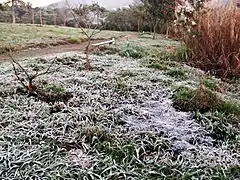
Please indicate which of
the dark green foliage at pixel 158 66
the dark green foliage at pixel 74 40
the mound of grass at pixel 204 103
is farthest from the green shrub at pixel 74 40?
the mound of grass at pixel 204 103

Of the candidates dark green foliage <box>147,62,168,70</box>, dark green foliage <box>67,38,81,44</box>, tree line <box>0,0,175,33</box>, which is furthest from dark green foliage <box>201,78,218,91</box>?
tree line <box>0,0,175,33</box>

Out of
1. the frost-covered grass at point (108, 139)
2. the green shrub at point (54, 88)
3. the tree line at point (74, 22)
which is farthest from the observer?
the tree line at point (74, 22)

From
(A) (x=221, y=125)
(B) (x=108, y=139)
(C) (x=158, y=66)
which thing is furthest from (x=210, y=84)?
(B) (x=108, y=139)

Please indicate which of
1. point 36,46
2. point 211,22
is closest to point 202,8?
point 211,22

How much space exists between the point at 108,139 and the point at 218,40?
11.2 feet

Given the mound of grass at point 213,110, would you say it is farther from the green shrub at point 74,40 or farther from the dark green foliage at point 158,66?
the green shrub at point 74,40

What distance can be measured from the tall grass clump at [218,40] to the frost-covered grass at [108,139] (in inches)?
66.7

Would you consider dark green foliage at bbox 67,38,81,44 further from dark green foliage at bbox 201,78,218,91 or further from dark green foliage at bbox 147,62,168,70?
dark green foliage at bbox 201,78,218,91

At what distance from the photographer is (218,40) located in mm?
5184

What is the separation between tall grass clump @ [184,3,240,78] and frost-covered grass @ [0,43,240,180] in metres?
1.69

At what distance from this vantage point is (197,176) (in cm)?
210

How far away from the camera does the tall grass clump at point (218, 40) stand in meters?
4.96

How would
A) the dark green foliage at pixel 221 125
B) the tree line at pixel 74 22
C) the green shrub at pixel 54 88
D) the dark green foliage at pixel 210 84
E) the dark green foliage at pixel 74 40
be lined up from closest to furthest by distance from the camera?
the dark green foliage at pixel 221 125 < the green shrub at pixel 54 88 < the dark green foliage at pixel 210 84 < the dark green foliage at pixel 74 40 < the tree line at pixel 74 22

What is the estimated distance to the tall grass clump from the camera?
4965mm
